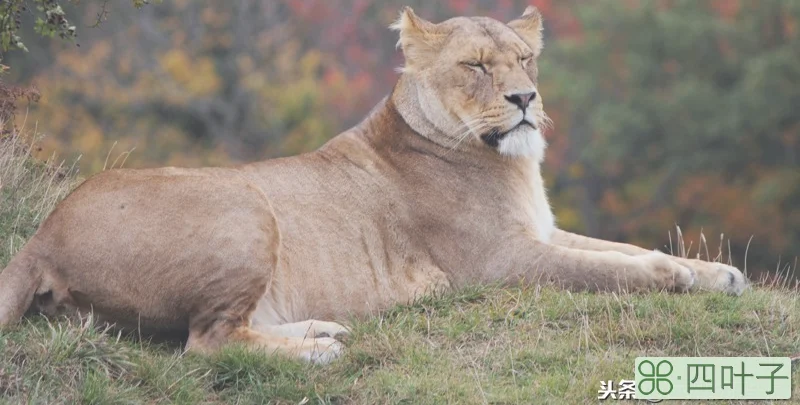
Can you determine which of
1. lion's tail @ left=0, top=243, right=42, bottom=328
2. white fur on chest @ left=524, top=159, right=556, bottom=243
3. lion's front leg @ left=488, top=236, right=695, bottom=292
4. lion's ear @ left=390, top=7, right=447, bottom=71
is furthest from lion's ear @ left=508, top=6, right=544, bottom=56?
lion's tail @ left=0, top=243, right=42, bottom=328

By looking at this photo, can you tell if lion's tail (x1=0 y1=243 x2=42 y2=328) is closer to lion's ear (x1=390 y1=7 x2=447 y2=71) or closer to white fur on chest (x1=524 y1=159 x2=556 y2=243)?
lion's ear (x1=390 y1=7 x2=447 y2=71)

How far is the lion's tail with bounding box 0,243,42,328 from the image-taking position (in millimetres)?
6137

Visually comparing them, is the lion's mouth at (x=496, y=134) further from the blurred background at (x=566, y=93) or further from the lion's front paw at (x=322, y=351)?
the blurred background at (x=566, y=93)

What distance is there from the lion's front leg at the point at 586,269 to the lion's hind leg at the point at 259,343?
1250 mm

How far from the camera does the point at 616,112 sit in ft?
106

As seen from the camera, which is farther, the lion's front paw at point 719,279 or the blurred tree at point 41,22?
the lion's front paw at point 719,279

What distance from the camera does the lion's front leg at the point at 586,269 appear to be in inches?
272

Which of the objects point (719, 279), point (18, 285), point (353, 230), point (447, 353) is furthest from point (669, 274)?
point (18, 285)

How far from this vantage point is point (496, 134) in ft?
23.9

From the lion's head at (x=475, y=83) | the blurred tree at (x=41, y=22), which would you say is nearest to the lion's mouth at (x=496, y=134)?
the lion's head at (x=475, y=83)

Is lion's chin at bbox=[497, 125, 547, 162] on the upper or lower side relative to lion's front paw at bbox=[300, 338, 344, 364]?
upper

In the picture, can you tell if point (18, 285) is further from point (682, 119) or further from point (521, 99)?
point (682, 119)

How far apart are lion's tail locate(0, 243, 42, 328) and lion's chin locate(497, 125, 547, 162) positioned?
2.55 metres

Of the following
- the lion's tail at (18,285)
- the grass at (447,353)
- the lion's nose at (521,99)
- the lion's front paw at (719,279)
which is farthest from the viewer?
the lion's nose at (521,99)
